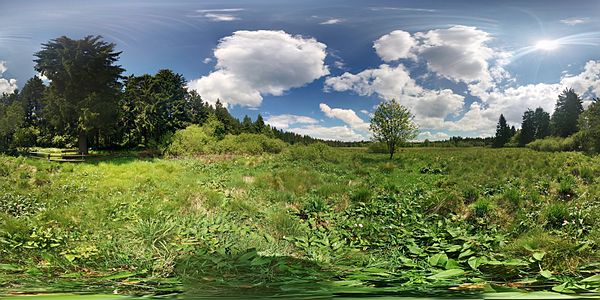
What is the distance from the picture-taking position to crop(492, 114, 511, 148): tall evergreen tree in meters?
4.44

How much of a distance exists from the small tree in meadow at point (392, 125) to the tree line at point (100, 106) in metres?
0.53

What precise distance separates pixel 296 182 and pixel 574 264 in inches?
116

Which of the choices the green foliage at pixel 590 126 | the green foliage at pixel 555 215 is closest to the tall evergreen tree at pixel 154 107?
the green foliage at pixel 555 215

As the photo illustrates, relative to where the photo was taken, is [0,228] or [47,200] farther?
[47,200]

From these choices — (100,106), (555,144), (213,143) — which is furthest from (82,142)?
(555,144)

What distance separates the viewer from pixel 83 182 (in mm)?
4770

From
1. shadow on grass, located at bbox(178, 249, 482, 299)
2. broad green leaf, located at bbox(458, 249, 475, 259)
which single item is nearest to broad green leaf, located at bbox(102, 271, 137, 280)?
shadow on grass, located at bbox(178, 249, 482, 299)

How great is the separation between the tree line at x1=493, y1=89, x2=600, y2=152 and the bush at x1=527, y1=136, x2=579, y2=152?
3 cm

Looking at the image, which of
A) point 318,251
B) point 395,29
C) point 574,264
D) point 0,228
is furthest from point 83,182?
point 574,264

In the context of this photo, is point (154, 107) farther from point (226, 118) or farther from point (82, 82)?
point (82, 82)

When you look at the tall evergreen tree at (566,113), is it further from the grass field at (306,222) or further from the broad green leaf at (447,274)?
the broad green leaf at (447,274)

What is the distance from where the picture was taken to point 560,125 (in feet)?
14.5

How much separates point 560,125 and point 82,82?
18.5 ft

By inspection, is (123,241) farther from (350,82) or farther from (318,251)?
(350,82)
